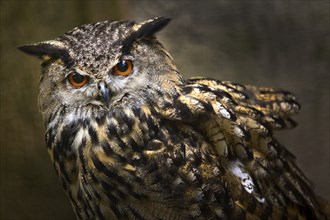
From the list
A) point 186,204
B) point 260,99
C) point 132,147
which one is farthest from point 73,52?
point 260,99

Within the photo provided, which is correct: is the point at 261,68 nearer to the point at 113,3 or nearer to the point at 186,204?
the point at 113,3

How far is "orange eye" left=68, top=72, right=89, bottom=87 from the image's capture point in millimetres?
Answer: 1879

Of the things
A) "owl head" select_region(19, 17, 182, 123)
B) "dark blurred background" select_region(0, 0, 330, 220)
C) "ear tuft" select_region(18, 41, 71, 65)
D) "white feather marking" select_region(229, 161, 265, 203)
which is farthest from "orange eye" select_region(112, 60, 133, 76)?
"dark blurred background" select_region(0, 0, 330, 220)

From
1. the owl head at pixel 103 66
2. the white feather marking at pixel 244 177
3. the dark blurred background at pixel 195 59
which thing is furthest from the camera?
the dark blurred background at pixel 195 59

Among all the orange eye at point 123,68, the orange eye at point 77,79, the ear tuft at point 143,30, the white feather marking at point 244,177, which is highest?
the ear tuft at point 143,30

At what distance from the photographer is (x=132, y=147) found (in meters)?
1.96

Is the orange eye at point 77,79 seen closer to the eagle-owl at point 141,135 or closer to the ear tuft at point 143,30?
the eagle-owl at point 141,135

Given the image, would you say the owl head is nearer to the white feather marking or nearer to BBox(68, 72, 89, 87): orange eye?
BBox(68, 72, 89, 87): orange eye

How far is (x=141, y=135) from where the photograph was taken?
1.96 m

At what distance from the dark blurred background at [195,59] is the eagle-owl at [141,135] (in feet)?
2.00

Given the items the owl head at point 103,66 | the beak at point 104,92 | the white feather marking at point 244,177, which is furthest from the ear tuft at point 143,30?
the white feather marking at point 244,177

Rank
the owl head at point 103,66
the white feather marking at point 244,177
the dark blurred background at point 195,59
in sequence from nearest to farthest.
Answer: the owl head at point 103,66 < the white feather marking at point 244,177 < the dark blurred background at point 195,59

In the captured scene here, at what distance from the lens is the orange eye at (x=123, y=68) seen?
1881 mm

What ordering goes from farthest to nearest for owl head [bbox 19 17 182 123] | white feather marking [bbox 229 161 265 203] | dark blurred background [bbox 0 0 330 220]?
dark blurred background [bbox 0 0 330 220], white feather marking [bbox 229 161 265 203], owl head [bbox 19 17 182 123]
